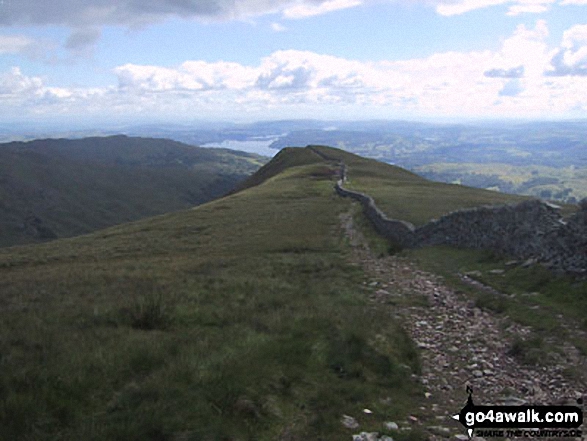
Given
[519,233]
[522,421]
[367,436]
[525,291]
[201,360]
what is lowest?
[525,291]

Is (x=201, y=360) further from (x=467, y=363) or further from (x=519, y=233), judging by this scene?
(x=519, y=233)

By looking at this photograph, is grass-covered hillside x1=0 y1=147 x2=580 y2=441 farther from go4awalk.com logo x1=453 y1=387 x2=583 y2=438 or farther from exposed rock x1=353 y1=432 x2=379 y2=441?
go4awalk.com logo x1=453 y1=387 x2=583 y2=438

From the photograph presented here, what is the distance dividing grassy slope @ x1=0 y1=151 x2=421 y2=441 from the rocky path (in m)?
0.59

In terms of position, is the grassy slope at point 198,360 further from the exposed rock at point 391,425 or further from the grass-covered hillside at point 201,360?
the exposed rock at point 391,425

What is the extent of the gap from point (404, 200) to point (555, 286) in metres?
34.3

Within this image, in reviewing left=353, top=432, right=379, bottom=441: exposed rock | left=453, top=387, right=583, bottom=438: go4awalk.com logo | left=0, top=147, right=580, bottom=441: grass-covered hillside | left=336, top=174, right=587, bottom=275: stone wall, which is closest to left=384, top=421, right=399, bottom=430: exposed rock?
left=0, top=147, right=580, bottom=441: grass-covered hillside

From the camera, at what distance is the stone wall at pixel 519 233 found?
630 inches

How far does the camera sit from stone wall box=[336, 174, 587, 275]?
16000mm

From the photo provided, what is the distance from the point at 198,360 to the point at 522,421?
18.4 ft

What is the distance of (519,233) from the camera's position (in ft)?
65.7

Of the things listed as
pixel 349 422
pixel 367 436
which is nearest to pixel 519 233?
pixel 349 422

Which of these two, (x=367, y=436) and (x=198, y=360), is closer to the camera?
(x=367, y=436)

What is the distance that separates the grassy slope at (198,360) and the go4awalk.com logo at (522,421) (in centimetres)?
112

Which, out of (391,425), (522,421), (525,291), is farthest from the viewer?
(525,291)
